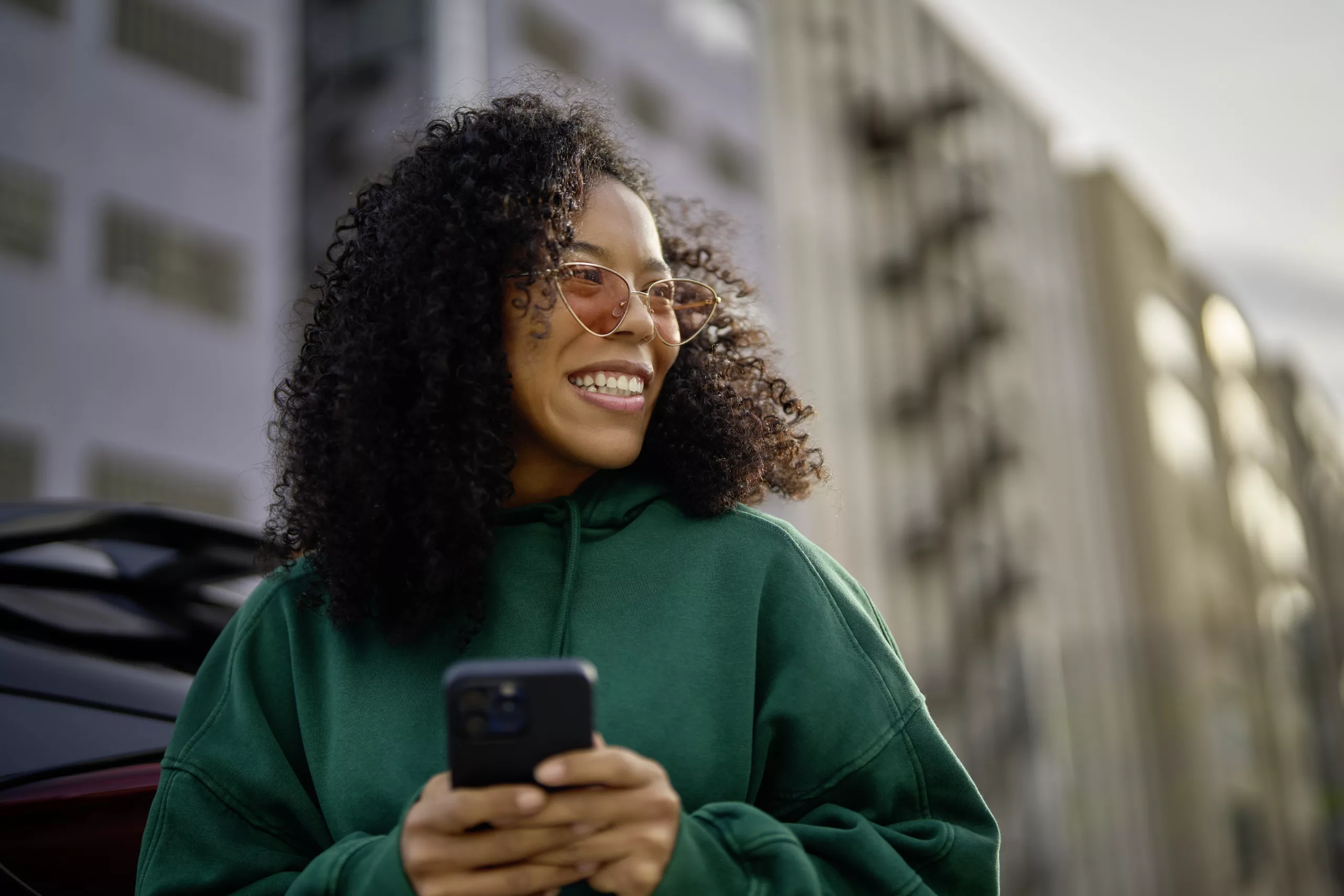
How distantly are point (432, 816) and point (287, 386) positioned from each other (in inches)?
42.1

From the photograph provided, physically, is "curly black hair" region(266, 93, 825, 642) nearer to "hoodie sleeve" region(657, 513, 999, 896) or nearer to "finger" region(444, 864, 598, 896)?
"hoodie sleeve" region(657, 513, 999, 896)

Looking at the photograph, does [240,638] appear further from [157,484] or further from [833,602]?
[157,484]

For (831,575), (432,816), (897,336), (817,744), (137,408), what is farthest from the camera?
(897,336)

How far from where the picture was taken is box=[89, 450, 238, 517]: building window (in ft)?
49.6

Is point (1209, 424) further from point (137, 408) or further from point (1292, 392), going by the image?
point (137, 408)

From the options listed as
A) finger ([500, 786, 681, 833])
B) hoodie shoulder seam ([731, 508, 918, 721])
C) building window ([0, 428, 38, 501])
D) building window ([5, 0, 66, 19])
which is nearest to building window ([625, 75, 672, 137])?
building window ([5, 0, 66, 19])

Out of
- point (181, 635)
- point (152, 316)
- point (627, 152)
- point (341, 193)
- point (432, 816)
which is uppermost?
point (341, 193)

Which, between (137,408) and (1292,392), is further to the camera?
(1292,392)

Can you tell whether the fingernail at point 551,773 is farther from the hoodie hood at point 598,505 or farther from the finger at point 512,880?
the hoodie hood at point 598,505

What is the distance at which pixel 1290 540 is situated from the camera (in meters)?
51.9

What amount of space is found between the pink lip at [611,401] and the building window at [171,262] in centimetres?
1546

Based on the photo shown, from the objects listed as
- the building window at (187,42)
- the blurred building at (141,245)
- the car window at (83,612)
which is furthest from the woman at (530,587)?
the building window at (187,42)

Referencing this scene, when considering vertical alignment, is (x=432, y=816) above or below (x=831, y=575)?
below

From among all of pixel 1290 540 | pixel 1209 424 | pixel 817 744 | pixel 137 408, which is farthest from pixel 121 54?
pixel 1290 540
